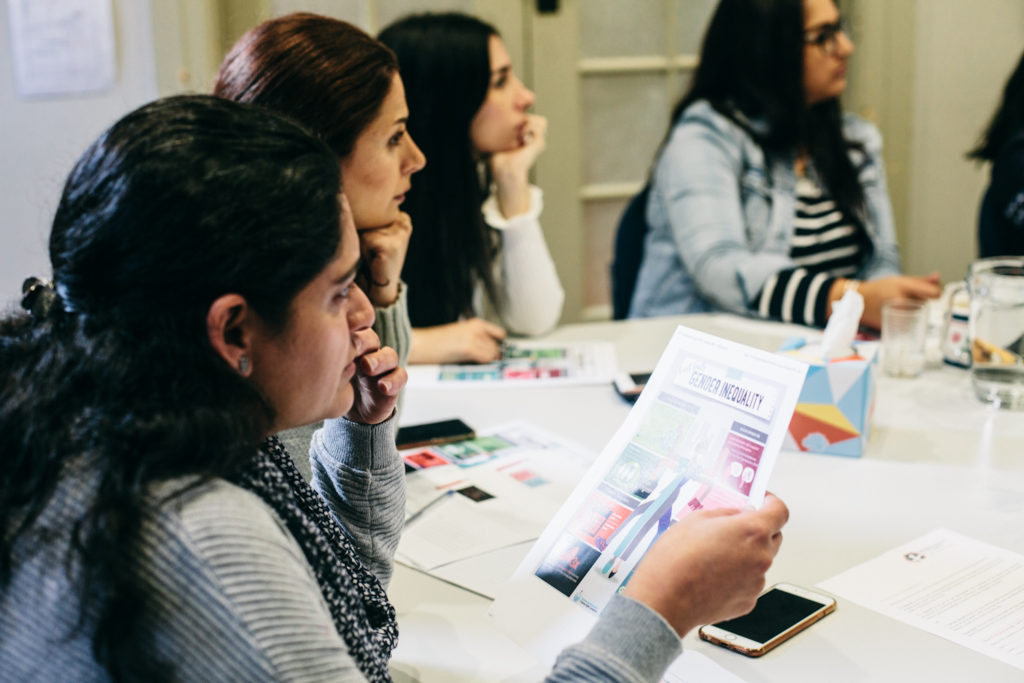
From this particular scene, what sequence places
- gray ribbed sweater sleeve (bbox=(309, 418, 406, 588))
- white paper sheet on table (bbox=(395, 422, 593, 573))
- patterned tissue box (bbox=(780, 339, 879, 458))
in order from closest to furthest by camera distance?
gray ribbed sweater sleeve (bbox=(309, 418, 406, 588)), white paper sheet on table (bbox=(395, 422, 593, 573)), patterned tissue box (bbox=(780, 339, 879, 458))

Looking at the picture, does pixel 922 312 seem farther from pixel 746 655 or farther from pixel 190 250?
pixel 190 250

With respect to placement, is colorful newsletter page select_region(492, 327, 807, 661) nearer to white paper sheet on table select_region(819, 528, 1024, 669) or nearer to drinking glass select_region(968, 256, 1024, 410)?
white paper sheet on table select_region(819, 528, 1024, 669)

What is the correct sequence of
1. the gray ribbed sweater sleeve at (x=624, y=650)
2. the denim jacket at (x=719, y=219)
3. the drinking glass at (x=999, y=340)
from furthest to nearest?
Answer: the denim jacket at (x=719, y=219)
the drinking glass at (x=999, y=340)
the gray ribbed sweater sleeve at (x=624, y=650)

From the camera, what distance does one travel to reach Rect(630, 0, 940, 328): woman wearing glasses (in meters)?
2.14

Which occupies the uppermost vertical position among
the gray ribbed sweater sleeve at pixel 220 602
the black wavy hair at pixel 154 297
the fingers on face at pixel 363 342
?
the black wavy hair at pixel 154 297

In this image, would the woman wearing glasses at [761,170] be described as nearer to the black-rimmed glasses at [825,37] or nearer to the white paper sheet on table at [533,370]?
the black-rimmed glasses at [825,37]

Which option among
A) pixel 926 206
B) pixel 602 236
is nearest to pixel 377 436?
pixel 602 236

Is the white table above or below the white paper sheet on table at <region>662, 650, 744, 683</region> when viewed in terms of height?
below

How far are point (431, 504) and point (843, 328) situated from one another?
2.08 feet

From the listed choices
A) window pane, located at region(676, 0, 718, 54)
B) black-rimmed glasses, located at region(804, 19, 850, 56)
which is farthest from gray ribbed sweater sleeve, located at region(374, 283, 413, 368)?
window pane, located at region(676, 0, 718, 54)

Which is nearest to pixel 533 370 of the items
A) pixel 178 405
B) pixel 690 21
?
pixel 178 405

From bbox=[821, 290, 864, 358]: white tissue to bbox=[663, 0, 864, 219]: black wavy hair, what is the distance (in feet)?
3.18

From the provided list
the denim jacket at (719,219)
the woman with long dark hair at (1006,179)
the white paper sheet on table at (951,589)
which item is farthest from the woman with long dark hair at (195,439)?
the woman with long dark hair at (1006,179)

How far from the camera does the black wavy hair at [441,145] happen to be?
6.13 feet
